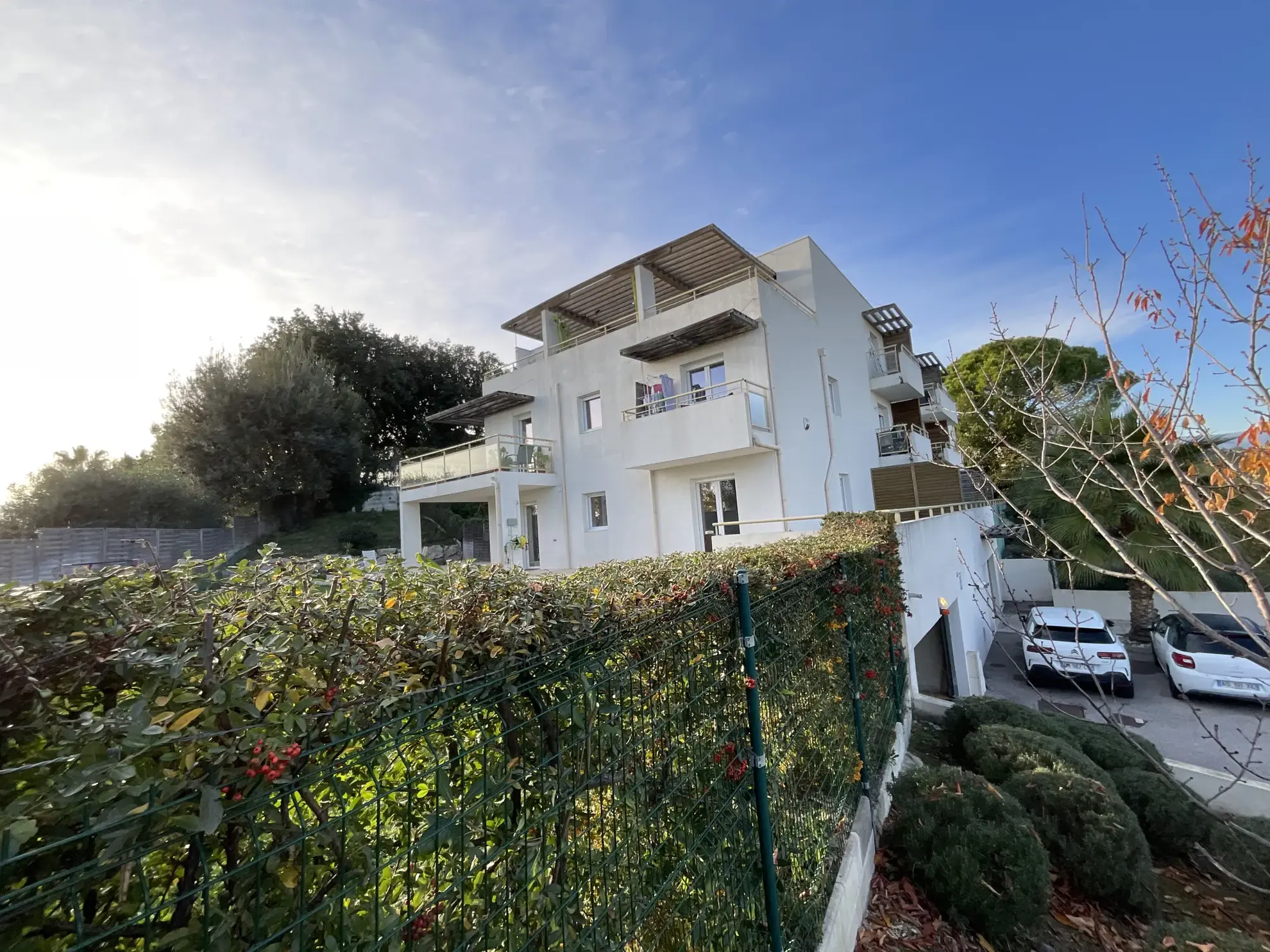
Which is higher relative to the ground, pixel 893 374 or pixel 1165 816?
pixel 893 374

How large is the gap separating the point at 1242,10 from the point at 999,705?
7006 mm

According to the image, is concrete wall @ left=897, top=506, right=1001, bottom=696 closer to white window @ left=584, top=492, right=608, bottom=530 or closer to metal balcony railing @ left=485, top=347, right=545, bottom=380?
white window @ left=584, top=492, right=608, bottom=530

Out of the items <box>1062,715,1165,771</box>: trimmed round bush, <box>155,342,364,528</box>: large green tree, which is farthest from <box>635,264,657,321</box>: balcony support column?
<box>155,342,364,528</box>: large green tree

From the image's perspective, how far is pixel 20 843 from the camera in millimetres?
691

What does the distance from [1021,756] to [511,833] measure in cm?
608

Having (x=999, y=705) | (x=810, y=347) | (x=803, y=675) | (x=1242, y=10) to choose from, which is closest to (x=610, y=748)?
(x=803, y=675)

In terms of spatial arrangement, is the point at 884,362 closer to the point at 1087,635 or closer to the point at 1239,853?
the point at 1087,635

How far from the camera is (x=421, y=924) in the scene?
121cm

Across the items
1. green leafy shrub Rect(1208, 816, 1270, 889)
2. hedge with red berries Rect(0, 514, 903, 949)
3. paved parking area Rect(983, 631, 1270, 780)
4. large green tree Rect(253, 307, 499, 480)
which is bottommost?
paved parking area Rect(983, 631, 1270, 780)

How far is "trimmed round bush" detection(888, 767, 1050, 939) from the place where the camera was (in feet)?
11.8

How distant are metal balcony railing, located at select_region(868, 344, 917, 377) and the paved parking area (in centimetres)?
1059

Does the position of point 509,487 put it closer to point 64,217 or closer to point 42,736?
point 64,217

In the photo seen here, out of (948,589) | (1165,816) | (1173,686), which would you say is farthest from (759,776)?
(1173,686)

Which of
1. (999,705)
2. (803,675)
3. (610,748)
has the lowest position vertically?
(999,705)
